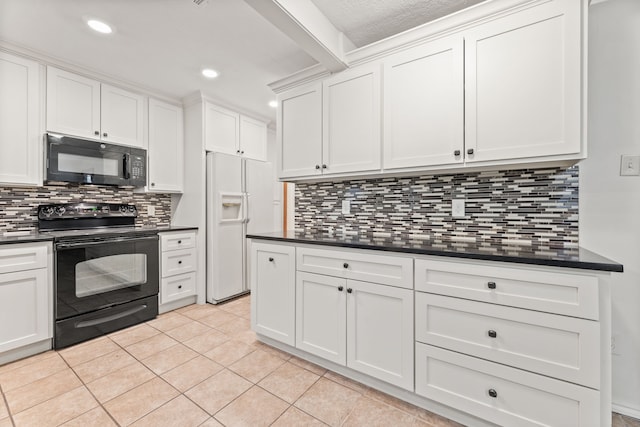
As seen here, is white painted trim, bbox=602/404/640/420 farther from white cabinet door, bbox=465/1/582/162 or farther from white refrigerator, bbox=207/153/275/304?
white refrigerator, bbox=207/153/275/304

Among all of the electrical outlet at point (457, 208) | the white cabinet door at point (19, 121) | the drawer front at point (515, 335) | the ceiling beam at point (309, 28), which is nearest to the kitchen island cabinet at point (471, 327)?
the drawer front at point (515, 335)

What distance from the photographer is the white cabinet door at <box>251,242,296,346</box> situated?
2.02 m

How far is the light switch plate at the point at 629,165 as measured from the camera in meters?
1.48

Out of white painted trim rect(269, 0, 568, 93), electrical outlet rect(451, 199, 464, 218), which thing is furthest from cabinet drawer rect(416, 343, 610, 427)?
white painted trim rect(269, 0, 568, 93)

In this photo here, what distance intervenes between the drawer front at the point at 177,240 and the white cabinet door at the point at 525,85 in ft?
9.33

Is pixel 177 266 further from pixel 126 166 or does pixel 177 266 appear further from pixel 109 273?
pixel 126 166

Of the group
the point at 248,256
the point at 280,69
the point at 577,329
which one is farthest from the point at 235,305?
the point at 577,329

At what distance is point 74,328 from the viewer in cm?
227

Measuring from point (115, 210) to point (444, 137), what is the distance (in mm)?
3238

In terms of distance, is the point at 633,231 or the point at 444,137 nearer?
the point at 633,231

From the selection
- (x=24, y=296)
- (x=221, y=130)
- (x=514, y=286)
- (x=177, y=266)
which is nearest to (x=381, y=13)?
(x=514, y=286)

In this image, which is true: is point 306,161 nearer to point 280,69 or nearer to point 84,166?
point 280,69

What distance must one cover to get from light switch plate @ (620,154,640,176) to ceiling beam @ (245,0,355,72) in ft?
5.74

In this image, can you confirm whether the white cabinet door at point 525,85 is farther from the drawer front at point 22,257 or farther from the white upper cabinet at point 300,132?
the drawer front at point 22,257
